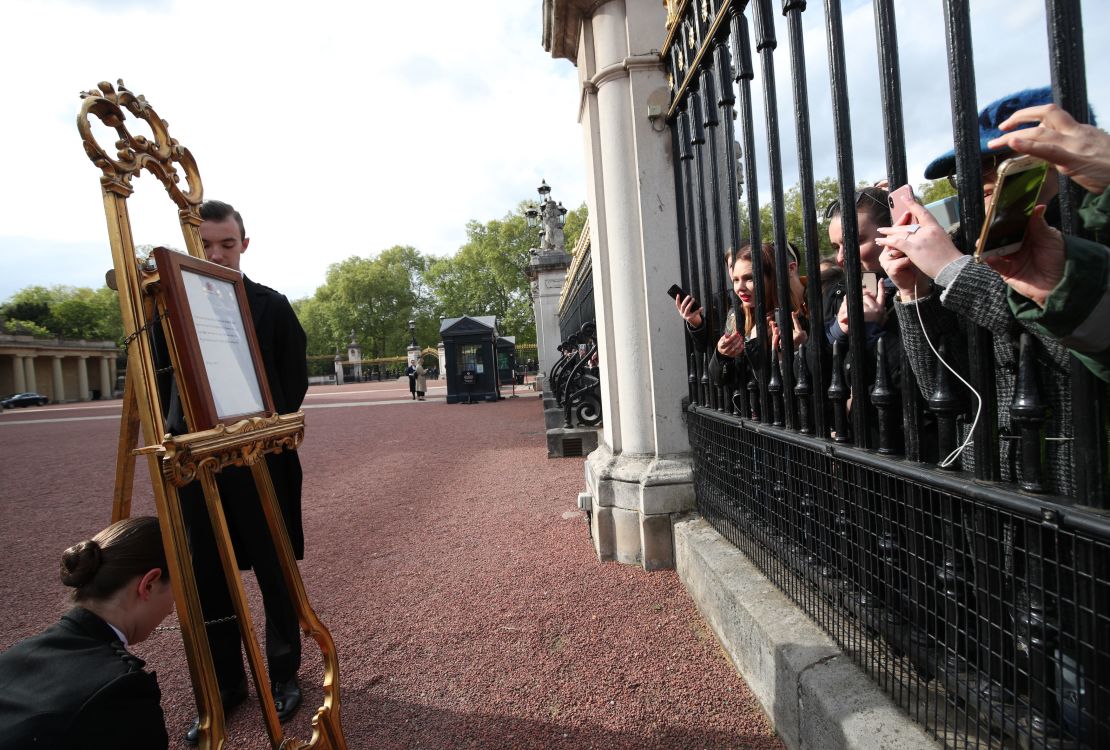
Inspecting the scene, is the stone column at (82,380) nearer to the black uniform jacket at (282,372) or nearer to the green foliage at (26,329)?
the green foliage at (26,329)

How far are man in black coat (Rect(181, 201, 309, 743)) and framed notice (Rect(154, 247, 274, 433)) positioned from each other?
35 cm

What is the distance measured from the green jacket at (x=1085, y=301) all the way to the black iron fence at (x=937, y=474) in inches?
3.0

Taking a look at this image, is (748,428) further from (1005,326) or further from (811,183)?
(1005,326)

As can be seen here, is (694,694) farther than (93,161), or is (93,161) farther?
(694,694)

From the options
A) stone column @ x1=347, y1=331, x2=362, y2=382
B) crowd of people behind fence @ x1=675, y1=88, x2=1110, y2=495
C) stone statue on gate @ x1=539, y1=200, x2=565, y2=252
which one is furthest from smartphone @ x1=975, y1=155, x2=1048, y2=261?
stone column @ x1=347, y1=331, x2=362, y2=382

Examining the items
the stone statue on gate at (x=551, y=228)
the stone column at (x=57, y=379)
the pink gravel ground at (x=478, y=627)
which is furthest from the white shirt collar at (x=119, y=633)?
the stone column at (x=57, y=379)

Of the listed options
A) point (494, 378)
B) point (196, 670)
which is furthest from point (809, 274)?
point (494, 378)

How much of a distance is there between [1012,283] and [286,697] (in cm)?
276

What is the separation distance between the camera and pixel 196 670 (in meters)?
1.59

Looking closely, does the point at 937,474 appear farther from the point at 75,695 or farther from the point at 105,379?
the point at 105,379

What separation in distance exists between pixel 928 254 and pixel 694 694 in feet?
5.96

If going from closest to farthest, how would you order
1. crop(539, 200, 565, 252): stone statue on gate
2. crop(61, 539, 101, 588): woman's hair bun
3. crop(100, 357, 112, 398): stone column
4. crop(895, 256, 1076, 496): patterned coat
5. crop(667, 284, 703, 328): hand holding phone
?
crop(895, 256, 1076, 496): patterned coat
crop(61, 539, 101, 588): woman's hair bun
crop(667, 284, 703, 328): hand holding phone
crop(539, 200, 565, 252): stone statue on gate
crop(100, 357, 112, 398): stone column

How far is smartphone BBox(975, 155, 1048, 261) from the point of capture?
943mm

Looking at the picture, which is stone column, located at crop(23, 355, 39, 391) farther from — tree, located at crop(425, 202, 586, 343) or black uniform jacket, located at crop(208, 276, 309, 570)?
black uniform jacket, located at crop(208, 276, 309, 570)
